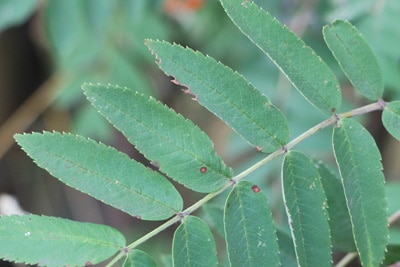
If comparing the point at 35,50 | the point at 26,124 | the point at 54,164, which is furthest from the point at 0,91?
the point at 54,164

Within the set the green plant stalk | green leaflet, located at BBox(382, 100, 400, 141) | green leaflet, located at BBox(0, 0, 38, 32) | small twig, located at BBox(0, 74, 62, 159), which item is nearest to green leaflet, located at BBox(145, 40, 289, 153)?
the green plant stalk

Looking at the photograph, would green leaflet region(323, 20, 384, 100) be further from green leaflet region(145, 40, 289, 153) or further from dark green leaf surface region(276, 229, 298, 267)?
dark green leaf surface region(276, 229, 298, 267)

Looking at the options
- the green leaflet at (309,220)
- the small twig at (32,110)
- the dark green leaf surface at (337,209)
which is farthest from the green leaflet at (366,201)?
the small twig at (32,110)

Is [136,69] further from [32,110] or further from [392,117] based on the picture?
[392,117]

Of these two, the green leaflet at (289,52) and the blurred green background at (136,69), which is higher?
the blurred green background at (136,69)

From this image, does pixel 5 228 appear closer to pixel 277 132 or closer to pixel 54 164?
pixel 54 164

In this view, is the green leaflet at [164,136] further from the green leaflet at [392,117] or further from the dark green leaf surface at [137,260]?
the green leaflet at [392,117]
